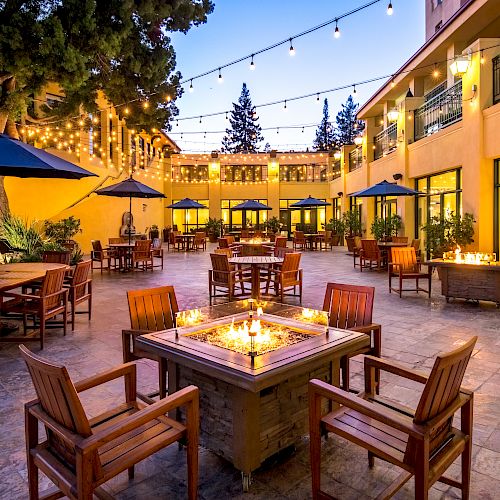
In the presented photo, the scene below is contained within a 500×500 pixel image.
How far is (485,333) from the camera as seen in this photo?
551cm

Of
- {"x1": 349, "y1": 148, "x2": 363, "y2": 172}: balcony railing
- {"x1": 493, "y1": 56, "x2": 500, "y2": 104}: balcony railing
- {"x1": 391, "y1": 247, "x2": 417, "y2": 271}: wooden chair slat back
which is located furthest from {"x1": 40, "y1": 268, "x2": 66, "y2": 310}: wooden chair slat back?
{"x1": 349, "y1": 148, "x2": 363, "y2": 172}: balcony railing

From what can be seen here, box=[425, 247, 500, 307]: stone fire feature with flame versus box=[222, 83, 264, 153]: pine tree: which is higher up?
box=[222, 83, 264, 153]: pine tree

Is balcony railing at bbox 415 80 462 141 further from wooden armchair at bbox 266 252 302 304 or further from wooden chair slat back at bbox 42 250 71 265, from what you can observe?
wooden chair slat back at bbox 42 250 71 265

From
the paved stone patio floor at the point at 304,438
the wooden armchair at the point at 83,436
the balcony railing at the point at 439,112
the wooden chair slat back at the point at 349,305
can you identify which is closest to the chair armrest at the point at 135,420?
the wooden armchair at the point at 83,436

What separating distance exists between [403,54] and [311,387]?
44.0m

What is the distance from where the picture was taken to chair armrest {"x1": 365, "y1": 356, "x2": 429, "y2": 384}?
2393 mm

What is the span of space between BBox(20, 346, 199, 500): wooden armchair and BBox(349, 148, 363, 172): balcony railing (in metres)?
18.5

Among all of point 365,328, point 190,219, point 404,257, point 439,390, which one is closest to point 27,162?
point 365,328

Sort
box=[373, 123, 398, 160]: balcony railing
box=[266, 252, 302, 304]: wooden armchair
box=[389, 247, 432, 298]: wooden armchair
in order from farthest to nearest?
box=[373, 123, 398, 160]: balcony railing, box=[389, 247, 432, 298]: wooden armchair, box=[266, 252, 302, 304]: wooden armchair

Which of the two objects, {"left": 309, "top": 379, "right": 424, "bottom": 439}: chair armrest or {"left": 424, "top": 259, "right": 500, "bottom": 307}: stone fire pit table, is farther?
{"left": 424, "top": 259, "right": 500, "bottom": 307}: stone fire pit table

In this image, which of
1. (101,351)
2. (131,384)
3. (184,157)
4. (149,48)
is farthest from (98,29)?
(184,157)

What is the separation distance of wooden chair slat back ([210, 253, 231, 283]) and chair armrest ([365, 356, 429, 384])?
4845mm

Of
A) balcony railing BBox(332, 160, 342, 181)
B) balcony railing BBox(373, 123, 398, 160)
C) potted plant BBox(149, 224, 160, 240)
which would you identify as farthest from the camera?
balcony railing BBox(332, 160, 342, 181)

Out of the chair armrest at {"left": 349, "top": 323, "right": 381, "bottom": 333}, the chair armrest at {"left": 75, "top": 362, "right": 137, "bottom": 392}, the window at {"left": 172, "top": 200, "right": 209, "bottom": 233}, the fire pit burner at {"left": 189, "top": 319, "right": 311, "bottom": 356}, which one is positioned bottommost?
the chair armrest at {"left": 349, "top": 323, "right": 381, "bottom": 333}
